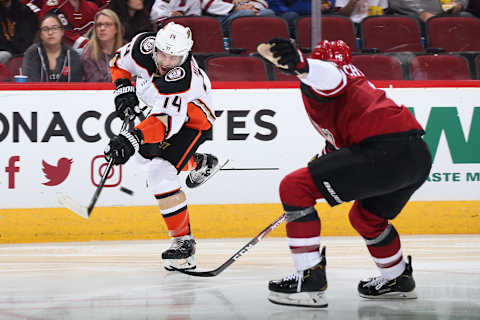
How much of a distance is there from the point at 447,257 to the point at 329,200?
1.57 m

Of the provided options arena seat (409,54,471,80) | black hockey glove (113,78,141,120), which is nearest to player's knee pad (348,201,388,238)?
black hockey glove (113,78,141,120)

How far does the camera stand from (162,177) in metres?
3.63

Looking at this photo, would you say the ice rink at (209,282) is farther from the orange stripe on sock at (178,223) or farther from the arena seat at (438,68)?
the arena seat at (438,68)

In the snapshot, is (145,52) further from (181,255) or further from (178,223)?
(181,255)

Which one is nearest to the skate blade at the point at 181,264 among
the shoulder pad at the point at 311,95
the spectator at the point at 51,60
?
the shoulder pad at the point at 311,95

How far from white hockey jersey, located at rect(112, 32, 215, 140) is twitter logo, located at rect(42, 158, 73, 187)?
98 centimetres

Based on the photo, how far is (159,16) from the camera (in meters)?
5.15

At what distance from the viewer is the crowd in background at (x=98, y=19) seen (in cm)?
468

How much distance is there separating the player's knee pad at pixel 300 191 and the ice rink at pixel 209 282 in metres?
0.43

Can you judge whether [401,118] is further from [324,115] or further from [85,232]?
[85,232]

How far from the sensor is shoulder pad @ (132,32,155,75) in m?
3.70

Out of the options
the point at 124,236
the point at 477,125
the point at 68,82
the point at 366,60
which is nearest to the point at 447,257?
the point at 477,125

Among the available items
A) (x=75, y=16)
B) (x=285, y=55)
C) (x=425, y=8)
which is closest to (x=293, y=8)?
(x=425, y=8)

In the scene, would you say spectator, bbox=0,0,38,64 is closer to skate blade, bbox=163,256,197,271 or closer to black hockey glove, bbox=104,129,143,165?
black hockey glove, bbox=104,129,143,165
